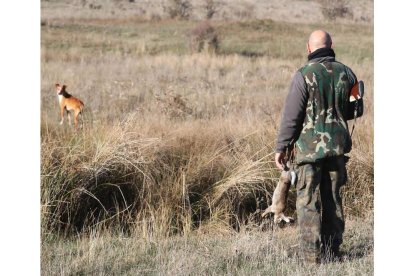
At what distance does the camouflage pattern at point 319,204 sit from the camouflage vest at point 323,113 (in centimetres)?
14

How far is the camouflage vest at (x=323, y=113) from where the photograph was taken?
14.9ft

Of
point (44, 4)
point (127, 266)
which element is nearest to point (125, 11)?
point (44, 4)

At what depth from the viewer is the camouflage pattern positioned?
184 inches

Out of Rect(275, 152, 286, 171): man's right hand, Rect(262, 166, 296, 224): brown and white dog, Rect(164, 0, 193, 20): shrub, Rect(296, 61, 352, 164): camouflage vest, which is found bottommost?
Rect(262, 166, 296, 224): brown and white dog

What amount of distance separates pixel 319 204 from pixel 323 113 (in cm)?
70

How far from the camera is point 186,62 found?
18.2m

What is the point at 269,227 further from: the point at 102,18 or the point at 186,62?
the point at 102,18

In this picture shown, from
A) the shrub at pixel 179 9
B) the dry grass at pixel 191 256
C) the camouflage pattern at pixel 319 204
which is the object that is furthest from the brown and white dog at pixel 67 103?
the shrub at pixel 179 9

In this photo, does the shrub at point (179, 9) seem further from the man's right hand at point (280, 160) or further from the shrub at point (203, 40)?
the man's right hand at point (280, 160)

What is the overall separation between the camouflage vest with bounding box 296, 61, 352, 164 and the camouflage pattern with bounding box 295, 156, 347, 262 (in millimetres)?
136

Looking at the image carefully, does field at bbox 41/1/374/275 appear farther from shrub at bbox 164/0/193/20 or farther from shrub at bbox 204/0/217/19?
shrub at bbox 204/0/217/19

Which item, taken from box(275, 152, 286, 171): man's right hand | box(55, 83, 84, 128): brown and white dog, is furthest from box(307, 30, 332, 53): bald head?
box(55, 83, 84, 128): brown and white dog

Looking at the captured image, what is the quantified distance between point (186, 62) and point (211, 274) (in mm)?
14002

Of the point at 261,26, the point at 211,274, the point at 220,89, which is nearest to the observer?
the point at 211,274
